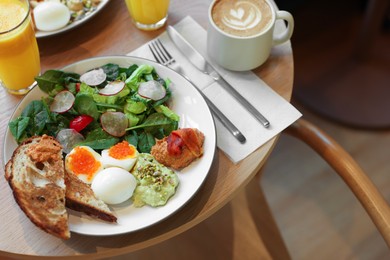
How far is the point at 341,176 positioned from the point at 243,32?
15.9 inches

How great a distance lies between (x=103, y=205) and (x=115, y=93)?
0.27m

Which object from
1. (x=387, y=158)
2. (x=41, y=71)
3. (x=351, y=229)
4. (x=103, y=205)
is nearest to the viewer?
(x=103, y=205)

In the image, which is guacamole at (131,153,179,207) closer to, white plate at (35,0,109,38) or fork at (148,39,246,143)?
fork at (148,39,246,143)

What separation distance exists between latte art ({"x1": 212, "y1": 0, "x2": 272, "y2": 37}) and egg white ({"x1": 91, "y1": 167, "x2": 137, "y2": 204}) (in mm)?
431

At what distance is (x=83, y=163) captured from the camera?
1.01 meters

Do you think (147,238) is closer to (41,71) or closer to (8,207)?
(8,207)

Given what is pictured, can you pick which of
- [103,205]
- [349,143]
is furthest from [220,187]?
[349,143]

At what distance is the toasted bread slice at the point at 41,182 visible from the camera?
908 mm

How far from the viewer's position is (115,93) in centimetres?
110

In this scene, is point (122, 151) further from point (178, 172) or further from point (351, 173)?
point (351, 173)

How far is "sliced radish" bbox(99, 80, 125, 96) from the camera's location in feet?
3.62

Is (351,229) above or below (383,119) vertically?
below

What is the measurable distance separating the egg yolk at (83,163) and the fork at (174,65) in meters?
0.29

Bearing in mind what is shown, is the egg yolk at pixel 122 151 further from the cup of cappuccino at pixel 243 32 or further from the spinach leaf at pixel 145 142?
the cup of cappuccino at pixel 243 32
